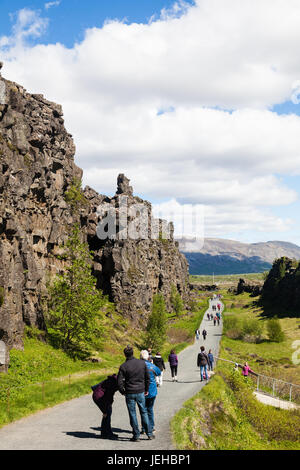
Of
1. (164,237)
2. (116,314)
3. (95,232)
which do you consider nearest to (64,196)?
(95,232)

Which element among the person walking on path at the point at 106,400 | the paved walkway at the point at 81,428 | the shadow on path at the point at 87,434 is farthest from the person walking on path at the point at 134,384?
the shadow on path at the point at 87,434

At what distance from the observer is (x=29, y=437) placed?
39.5ft

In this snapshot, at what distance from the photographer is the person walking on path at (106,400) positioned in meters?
11.5

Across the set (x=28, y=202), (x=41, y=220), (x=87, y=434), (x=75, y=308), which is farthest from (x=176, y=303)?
(x=87, y=434)

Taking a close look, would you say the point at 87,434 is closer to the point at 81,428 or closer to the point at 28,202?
the point at 81,428

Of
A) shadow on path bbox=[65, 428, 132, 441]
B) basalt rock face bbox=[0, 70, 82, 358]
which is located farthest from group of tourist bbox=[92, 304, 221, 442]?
basalt rock face bbox=[0, 70, 82, 358]

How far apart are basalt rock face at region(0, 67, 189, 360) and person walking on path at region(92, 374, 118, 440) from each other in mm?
15253

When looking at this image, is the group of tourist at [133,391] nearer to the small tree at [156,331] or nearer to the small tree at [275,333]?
the small tree at [156,331]

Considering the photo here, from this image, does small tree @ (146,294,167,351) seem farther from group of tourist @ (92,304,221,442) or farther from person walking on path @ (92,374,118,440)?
person walking on path @ (92,374,118,440)

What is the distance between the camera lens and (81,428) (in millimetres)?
13227

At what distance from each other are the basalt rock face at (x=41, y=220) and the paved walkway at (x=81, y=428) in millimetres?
10877

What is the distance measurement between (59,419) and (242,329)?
2664 inches

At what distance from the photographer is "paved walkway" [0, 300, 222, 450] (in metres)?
11.0
